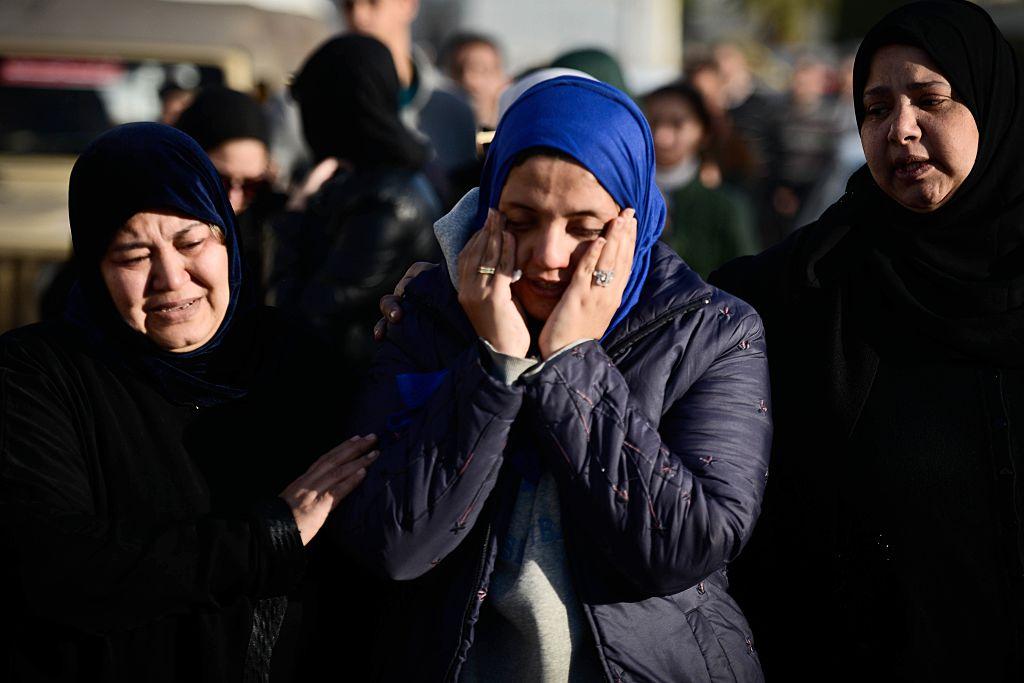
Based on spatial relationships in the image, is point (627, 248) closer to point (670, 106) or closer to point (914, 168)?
point (914, 168)

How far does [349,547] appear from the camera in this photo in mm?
2254

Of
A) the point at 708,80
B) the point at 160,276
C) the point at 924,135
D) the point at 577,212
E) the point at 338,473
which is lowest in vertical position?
the point at 338,473

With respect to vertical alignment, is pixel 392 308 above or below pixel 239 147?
below

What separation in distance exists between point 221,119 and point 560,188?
280 cm

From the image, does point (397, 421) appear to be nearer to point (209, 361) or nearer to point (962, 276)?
point (209, 361)

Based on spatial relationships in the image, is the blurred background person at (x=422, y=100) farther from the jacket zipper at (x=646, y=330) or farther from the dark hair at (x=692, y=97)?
the jacket zipper at (x=646, y=330)

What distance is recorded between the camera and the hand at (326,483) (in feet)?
7.55

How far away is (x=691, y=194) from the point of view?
18.7ft

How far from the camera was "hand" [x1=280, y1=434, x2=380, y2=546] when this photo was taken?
2.30 meters

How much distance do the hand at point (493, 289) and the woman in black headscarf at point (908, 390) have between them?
2.50 feet

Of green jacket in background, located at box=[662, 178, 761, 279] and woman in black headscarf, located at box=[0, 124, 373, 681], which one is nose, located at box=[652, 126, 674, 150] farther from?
woman in black headscarf, located at box=[0, 124, 373, 681]

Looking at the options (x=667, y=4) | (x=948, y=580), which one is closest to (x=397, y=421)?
(x=948, y=580)

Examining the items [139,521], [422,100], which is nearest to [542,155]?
[139,521]

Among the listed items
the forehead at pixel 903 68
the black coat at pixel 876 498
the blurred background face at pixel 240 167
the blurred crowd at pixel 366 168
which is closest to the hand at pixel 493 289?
the blurred crowd at pixel 366 168
